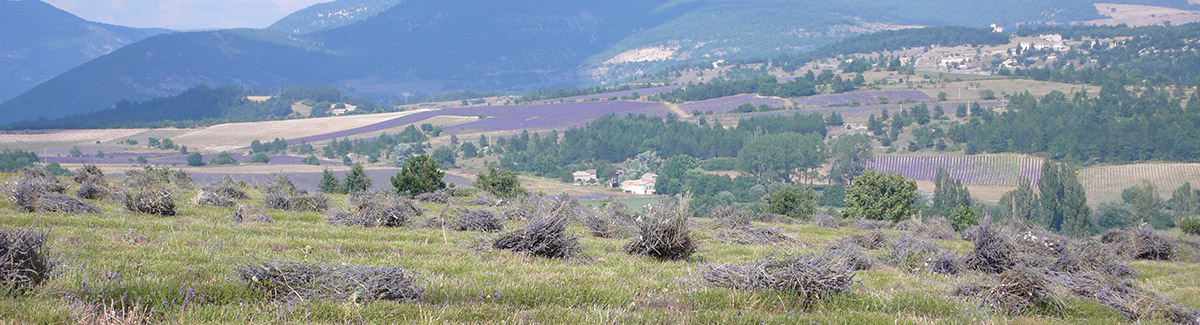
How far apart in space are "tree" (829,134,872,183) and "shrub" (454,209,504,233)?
102152 mm

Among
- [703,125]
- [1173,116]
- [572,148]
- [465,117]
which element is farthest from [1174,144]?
[465,117]

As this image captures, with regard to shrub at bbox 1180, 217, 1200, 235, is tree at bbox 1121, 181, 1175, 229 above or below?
below

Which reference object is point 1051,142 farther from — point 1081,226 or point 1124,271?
point 1124,271

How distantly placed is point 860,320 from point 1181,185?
108119mm

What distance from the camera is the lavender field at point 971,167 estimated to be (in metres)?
104

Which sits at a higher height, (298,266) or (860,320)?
(298,266)

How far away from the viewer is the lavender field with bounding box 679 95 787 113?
17120cm

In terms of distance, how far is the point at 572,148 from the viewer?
129750 mm

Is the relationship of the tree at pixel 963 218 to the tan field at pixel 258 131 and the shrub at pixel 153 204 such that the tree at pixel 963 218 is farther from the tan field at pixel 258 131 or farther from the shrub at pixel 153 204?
the tan field at pixel 258 131

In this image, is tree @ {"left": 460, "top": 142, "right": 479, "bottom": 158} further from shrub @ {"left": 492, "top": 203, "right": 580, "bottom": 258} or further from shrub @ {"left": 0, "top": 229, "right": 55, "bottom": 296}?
shrub @ {"left": 0, "top": 229, "right": 55, "bottom": 296}

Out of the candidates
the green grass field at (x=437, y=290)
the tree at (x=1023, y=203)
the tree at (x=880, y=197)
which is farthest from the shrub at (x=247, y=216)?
the tree at (x=1023, y=203)

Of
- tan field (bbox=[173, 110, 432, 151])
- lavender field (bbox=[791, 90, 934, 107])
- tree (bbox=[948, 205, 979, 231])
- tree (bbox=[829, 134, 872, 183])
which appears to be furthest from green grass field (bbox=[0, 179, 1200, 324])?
lavender field (bbox=[791, 90, 934, 107])

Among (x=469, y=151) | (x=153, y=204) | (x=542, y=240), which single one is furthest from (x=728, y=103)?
(x=542, y=240)

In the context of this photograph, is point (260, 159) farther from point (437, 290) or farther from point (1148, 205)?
point (437, 290)
